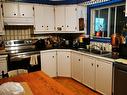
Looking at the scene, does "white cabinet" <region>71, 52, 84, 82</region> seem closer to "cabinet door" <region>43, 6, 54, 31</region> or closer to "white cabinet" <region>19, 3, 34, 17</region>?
"cabinet door" <region>43, 6, 54, 31</region>

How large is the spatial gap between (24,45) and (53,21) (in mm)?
1131

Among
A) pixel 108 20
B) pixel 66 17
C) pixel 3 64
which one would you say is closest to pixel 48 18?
pixel 66 17

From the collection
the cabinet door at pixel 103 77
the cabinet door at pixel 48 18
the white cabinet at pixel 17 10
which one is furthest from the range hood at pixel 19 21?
the cabinet door at pixel 103 77

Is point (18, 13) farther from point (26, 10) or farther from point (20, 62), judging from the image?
point (20, 62)

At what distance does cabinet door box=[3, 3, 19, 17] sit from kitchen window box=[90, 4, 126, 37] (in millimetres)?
2179

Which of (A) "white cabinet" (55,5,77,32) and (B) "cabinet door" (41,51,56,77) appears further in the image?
(A) "white cabinet" (55,5,77,32)

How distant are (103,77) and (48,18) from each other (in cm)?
235

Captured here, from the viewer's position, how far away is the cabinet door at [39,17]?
13.3 feet

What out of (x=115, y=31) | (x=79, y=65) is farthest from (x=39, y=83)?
(x=115, y=31)

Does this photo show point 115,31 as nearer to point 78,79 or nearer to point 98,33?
point 98,33

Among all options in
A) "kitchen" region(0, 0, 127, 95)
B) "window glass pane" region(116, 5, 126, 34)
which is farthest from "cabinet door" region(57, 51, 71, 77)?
"window glass pane" region(116, 5, 126, 34)

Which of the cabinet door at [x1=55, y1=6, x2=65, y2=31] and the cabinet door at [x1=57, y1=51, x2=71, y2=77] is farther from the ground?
the cabinet door at [x1=55, y1=6, x2=65, y2=31]

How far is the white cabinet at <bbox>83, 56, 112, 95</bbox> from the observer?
9.54 ft

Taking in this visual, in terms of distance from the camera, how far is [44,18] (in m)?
4.20
